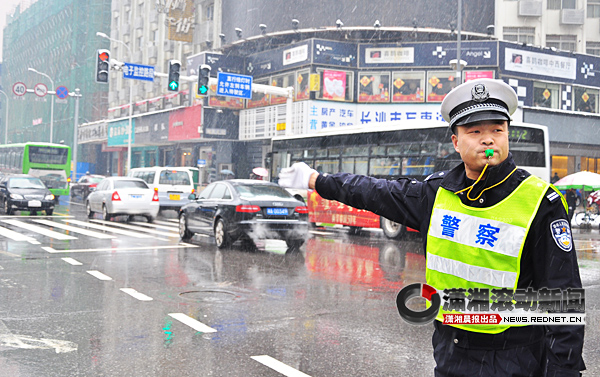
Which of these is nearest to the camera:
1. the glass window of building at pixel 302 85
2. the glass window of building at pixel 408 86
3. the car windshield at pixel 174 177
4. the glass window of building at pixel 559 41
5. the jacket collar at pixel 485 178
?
the jacket collar at pixel 485 178

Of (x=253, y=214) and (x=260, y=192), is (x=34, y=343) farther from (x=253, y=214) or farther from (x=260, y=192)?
(x=260, y=192)

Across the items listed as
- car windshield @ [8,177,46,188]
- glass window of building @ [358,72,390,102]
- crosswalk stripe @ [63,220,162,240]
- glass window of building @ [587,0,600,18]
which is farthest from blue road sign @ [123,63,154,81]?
glass window of building @ [587,0,600,18]

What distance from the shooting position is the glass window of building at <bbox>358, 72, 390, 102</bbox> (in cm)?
3500

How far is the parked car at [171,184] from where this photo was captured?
2538 centimetres

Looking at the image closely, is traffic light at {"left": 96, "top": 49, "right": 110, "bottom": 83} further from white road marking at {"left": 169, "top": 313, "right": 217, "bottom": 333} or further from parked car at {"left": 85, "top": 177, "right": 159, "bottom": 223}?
white road marking at {"left": 169, "top": 313, "right": 217, "bottom": 333}

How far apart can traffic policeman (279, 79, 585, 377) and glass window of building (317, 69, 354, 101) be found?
32.3 meters

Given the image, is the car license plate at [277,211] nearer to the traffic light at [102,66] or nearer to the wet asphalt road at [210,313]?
the wet asphalt road at [210,313]

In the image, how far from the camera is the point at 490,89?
99.3 inches

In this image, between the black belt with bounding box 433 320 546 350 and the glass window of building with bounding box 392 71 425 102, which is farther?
the glass window of building with bounding box 392 71 425 102

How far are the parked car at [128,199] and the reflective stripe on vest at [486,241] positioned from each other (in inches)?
782

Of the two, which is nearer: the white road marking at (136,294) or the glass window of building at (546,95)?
the white road marking at (136,294)

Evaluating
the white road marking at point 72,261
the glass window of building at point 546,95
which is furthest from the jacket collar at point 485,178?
the glass window of building at point 546,95

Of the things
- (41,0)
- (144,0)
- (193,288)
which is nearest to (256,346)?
(193,288)

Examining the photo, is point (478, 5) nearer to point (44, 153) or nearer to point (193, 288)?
point (44, 153)
